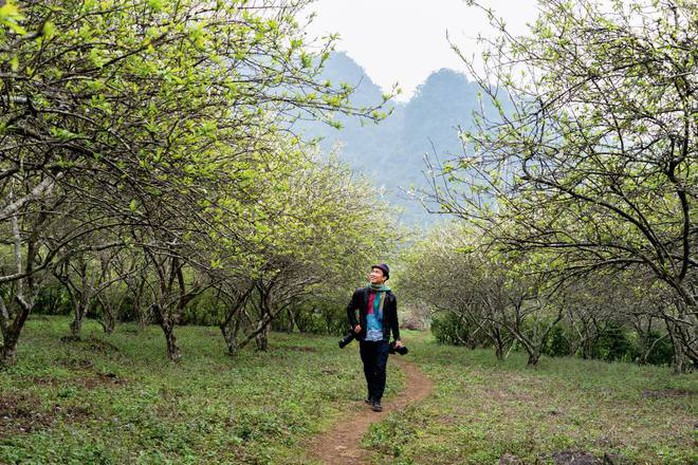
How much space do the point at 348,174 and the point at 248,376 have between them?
12.4 m

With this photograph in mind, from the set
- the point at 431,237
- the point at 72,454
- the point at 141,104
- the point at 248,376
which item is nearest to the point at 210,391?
the point at 248,376

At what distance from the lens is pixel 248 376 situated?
15.7 meters

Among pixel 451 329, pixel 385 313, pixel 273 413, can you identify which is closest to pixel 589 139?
pixel 385 313

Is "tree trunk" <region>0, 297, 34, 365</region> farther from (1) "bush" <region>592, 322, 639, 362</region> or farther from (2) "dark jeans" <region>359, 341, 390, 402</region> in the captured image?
(1) "bush" <region>592, 322, 639, 362</region>

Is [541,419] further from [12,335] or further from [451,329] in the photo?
[451,329]

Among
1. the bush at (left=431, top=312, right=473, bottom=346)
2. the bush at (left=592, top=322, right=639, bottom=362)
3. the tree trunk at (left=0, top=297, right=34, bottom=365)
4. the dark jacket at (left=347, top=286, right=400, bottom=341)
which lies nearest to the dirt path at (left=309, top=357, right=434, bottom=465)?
the dark jacket at (left=347, top=286, right=400, bottom=341)

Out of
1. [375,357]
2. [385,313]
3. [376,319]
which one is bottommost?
[375,357]

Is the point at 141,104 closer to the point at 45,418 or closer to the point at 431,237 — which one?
the point at 45,418

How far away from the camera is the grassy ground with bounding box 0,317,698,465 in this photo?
746cm

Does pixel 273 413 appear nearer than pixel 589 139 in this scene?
No

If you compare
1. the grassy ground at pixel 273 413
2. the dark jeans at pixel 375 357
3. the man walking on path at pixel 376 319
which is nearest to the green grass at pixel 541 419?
the grassy ground at pixel 273 413

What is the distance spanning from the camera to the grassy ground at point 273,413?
7457 mm

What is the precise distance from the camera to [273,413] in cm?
974

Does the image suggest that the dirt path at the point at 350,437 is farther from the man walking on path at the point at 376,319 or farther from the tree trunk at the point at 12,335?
the tree trunk at the point at 12,335
